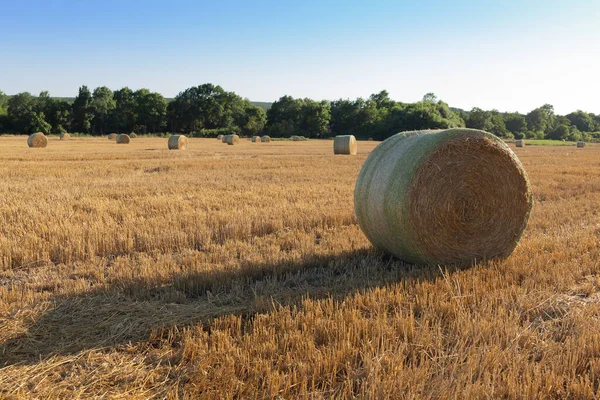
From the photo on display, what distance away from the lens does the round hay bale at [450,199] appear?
5844 millimetres

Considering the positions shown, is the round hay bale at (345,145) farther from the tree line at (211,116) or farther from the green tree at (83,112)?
the green tree at (83,112)

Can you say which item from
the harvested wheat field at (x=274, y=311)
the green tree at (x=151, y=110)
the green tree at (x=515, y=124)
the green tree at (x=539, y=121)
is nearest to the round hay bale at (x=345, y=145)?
the harvested wheat field at (x=274, y=311)

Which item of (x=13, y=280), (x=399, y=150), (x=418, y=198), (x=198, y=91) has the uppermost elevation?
(x=198, y=91)

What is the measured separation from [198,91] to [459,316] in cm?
7928

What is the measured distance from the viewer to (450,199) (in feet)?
19.6

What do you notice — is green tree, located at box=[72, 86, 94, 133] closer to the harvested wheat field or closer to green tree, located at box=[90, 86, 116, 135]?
green tree, located at box=[90, 86, 116, 135]

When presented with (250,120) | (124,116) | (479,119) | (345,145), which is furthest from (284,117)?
(345,145)

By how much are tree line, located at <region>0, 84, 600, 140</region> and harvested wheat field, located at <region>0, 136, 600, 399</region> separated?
6040cm

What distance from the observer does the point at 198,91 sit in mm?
79312

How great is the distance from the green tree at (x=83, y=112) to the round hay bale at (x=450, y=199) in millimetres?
67619

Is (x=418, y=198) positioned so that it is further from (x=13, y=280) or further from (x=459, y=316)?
(x=13, y=280)

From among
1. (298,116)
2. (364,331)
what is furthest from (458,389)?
(298,116)

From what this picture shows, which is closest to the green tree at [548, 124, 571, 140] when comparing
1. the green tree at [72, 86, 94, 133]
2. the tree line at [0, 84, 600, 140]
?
the tree line at [0, 84, 600, 140]

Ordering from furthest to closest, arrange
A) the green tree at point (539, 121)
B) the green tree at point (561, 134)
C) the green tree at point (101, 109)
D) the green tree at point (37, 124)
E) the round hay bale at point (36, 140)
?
1. the green tree at point (539, 121)
2. the green tree at point (561, 134)
3. the green tree at point (101, 109)
4. the green tree at point (37, 124)
5. the round hay bale at point (36, 140)
